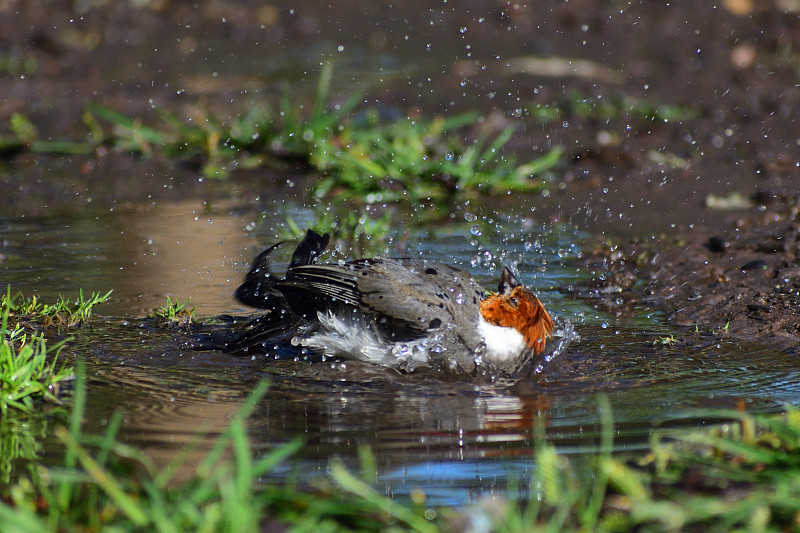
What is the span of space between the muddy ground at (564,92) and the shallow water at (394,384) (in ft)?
1.71

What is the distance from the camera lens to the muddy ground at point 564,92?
263 inches

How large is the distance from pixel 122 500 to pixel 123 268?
4.01 metres

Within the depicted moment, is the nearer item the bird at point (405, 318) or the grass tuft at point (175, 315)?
the bird at point (405, 318)

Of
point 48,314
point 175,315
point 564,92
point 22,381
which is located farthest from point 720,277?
point 564,92

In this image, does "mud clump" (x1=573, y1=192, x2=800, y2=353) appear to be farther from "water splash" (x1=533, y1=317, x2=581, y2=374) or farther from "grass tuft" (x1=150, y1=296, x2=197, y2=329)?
"grass tuft" (x1=150, y1=296, x2=197, y2=329)

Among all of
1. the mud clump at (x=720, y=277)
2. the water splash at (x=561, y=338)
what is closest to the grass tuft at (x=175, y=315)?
the water splash at (x=561, y=338)

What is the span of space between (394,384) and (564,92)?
22.2ft

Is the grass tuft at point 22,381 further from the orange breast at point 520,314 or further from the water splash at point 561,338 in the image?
the water splash at point 561,338

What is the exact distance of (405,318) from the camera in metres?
4.88

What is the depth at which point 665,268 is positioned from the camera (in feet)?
21.3

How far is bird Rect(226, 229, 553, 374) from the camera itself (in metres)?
4.85

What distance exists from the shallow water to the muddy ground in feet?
1.71

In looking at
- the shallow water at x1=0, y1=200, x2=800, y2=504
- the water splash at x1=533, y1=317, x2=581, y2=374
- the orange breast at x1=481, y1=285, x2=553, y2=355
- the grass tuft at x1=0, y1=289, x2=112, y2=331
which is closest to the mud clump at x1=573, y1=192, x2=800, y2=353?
the shallow water at x1=0, y1=200, x2=800, y2=504

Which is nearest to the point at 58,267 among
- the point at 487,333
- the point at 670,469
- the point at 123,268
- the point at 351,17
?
the point at 123,268
